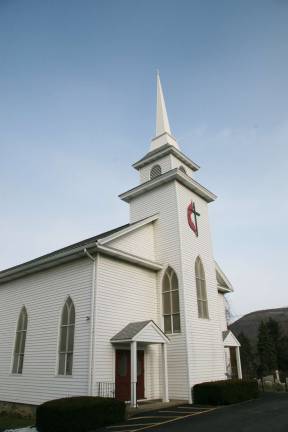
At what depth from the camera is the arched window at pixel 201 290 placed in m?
19.3

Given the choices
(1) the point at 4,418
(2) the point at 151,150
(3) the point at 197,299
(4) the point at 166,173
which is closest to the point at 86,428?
(1) the point at 4,418

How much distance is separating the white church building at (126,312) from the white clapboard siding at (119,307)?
5 centimetres

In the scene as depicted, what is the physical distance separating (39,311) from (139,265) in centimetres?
562

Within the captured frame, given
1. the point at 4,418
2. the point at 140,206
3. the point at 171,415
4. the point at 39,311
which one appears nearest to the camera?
the point at 171,415

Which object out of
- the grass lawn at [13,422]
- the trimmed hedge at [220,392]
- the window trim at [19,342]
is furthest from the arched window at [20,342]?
the trimmed hedge at [220,392]

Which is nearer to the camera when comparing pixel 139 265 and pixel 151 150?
pixel 139 265

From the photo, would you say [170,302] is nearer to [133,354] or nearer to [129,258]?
[129,258]

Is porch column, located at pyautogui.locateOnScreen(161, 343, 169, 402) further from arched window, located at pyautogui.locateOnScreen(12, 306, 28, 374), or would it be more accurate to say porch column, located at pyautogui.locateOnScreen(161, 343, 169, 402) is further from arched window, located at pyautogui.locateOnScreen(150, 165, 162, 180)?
arched window, located at pyautogui.locateOnScreen(150, 165, 162, 180)

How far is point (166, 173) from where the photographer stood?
2069cm

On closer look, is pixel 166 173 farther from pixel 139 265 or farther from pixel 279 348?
pixel 279 348

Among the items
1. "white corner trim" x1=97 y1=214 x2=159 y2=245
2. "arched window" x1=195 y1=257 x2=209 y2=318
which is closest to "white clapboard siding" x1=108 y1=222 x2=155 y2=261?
"white corner trim" x1=97 y1=214 x2=159 y2=245

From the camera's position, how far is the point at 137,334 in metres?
14.9

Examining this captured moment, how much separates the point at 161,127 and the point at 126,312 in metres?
14.5

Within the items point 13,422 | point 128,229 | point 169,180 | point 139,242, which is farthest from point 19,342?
point 169,180
